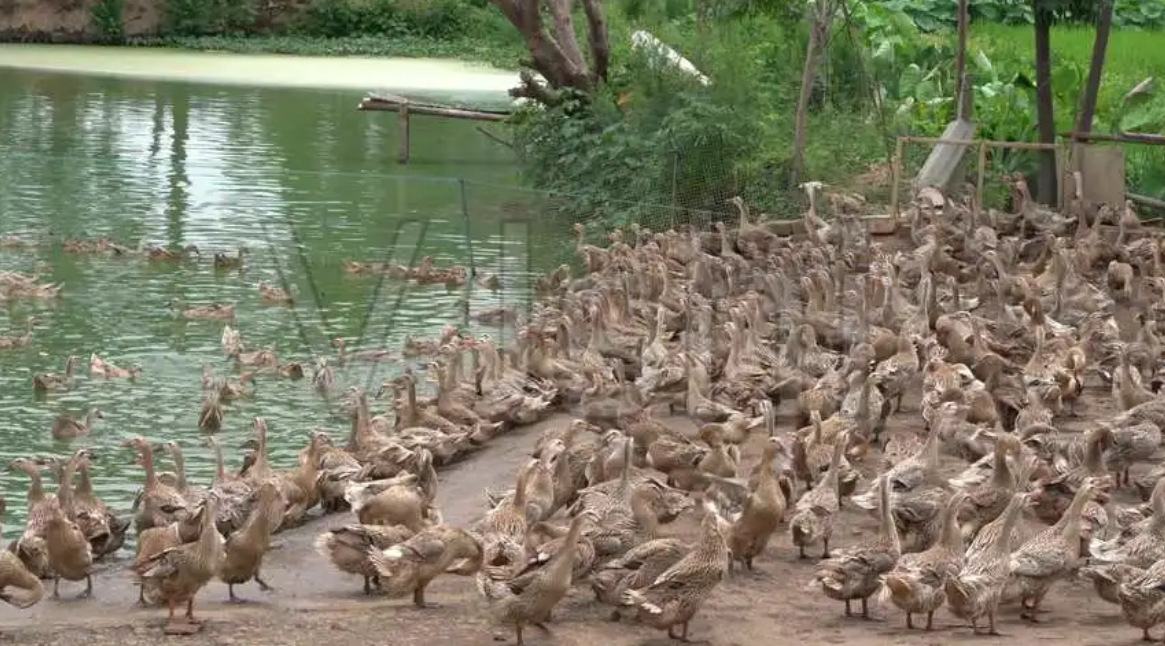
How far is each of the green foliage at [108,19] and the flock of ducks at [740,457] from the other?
3796 centimetres

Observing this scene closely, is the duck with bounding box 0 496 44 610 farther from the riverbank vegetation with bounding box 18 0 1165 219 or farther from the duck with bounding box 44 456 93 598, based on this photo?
the riverbank vegetation with bounding box 18 0 1165 219

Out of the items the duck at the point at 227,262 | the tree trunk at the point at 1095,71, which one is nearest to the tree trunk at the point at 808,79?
the tree trunk at the point at 1095,71

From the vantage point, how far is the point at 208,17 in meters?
55.2

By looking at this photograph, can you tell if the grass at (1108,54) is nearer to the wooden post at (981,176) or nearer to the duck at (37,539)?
the wooden post at (981,176)

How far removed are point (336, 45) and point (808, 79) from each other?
33.7 metres

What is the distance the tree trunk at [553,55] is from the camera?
26203 millimetres

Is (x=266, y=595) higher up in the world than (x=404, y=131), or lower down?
lower down

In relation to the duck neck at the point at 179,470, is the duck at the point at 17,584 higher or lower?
lower

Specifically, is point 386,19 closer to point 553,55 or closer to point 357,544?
point 553,55

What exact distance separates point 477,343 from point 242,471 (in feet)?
15.9

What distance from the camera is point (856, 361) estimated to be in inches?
563

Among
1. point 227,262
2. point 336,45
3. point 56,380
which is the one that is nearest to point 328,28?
point 336,45

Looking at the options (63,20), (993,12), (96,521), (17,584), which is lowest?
(17,584)

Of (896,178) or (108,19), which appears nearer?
(896,178)
